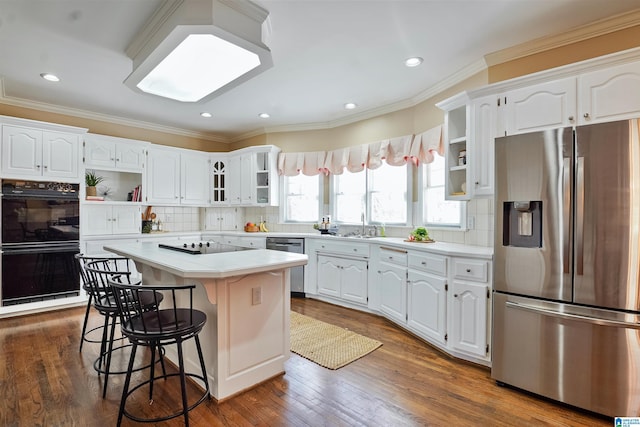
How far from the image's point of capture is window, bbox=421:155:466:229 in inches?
138

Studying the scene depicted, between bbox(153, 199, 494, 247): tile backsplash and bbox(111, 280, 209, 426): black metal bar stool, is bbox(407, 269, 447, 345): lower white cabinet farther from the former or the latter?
bbox(111, 280, 209, 426): black metal bar stool

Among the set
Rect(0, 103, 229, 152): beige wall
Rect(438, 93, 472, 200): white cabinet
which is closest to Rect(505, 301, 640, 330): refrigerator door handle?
Rect(438, 93, 472, 200): white cabinet

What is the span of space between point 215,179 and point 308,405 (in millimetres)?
4528

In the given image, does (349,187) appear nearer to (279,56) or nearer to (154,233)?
(279,56)

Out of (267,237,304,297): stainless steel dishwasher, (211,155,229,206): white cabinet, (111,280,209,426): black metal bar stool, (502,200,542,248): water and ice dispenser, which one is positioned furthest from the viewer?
(211,155,229,206): white cabinet

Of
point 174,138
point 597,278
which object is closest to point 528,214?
point 597,278

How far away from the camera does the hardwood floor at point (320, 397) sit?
6.33ft

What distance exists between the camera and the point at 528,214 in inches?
88.5

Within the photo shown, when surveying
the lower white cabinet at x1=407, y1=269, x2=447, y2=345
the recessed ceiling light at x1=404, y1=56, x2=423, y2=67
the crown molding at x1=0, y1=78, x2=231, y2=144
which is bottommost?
the lower white cabinet at x1=407, y1=269, x2=447, y2=345

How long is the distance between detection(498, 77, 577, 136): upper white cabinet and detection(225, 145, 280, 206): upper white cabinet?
350 cm

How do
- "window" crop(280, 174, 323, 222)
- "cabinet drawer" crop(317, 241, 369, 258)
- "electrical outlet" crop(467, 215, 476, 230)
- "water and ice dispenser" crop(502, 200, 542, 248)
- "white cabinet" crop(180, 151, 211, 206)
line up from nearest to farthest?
"water and ice dispenser" crop(502, 200, 542, 248)
"electrical outlet" crop(467, 215, 476, 230)
"cabinet drawer" crop(317, 241, 369, 258)
"window" crop(280, 174, 323, 222)
"white cabinet" crop(180, 151, 211, 206)

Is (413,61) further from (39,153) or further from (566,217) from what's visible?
(39,153)

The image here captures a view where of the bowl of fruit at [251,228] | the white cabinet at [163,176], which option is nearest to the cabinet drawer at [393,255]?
the bowl of fruit at [251,228]

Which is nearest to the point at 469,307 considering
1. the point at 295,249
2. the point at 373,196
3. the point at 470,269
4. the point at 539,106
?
the point at 470,269
